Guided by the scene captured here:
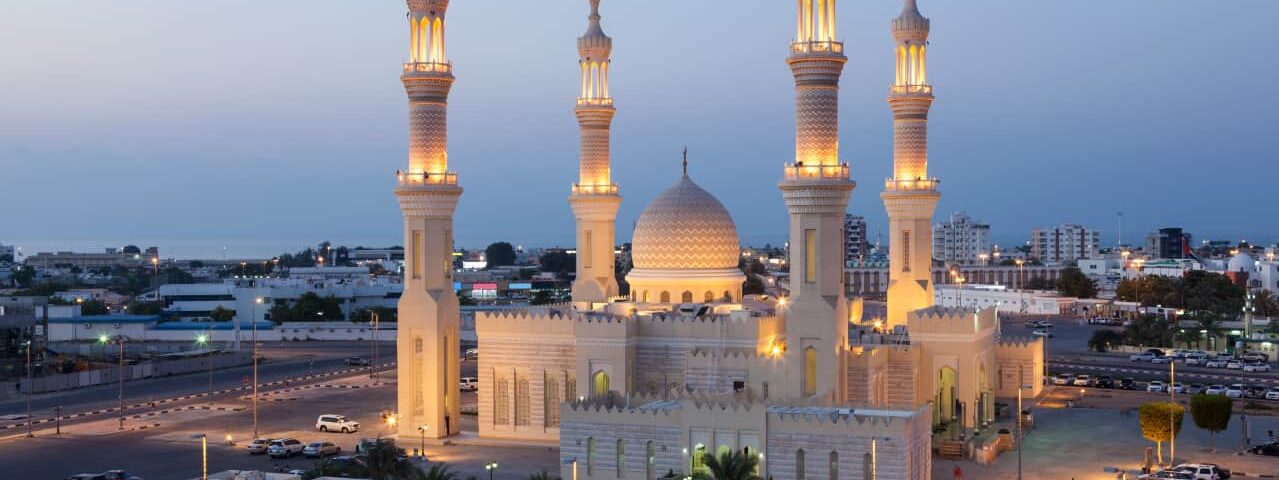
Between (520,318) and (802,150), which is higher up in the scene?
(802,150)

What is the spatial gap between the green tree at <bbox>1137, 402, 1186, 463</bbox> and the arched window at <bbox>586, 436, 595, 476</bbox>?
17.6 m

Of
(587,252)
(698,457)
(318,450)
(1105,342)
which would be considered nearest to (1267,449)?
(698,457)

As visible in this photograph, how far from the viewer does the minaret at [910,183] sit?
173ft

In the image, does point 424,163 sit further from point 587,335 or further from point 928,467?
point 928,467

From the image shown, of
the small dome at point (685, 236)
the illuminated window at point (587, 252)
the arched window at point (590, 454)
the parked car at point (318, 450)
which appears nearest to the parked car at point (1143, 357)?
the small dome at point (685, 236)

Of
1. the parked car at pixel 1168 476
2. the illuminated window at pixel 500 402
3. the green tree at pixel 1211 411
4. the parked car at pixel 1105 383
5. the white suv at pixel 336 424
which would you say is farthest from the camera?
the parked car at pixel 1105 383

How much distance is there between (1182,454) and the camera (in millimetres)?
42812

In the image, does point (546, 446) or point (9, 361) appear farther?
point (9, 361)

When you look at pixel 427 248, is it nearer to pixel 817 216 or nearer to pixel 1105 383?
pixel 817 216

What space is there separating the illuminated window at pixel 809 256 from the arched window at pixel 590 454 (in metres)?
8.76

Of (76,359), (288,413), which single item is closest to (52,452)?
(288,413)

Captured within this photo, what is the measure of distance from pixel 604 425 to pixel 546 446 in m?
9.88

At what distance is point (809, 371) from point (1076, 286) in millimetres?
94172

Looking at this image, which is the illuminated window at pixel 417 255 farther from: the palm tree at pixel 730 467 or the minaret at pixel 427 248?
the palm tree at pixel 730 467
